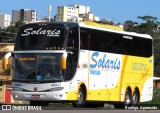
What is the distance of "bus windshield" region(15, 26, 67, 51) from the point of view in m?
24.5

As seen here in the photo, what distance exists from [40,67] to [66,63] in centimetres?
117

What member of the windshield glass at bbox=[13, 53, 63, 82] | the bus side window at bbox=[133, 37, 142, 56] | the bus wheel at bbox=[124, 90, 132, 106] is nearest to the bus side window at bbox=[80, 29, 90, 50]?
the windshield glass at bbox=[13, 53, 63, 82]

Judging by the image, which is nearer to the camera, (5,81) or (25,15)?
(5,81)

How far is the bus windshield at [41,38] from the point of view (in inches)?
966

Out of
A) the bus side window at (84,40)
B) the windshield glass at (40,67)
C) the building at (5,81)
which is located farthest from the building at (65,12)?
the windshield glass at (40,67)

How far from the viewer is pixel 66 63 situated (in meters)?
24.4

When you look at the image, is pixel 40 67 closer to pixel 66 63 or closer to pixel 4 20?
→ pixel 66 63

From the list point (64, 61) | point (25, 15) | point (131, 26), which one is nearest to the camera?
point (64, 61)

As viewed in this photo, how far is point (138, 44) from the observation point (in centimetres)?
3070

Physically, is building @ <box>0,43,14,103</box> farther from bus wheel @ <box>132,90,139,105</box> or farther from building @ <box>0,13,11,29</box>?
building @ <box>0,13,11,29</box>

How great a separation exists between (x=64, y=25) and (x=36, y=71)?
8.05ft

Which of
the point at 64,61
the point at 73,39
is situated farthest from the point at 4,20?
the point at 64,61

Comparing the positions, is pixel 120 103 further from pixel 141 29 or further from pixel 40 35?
pixel 141 29

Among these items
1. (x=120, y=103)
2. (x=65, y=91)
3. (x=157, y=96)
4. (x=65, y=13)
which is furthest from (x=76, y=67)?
(x=65, y=13)
